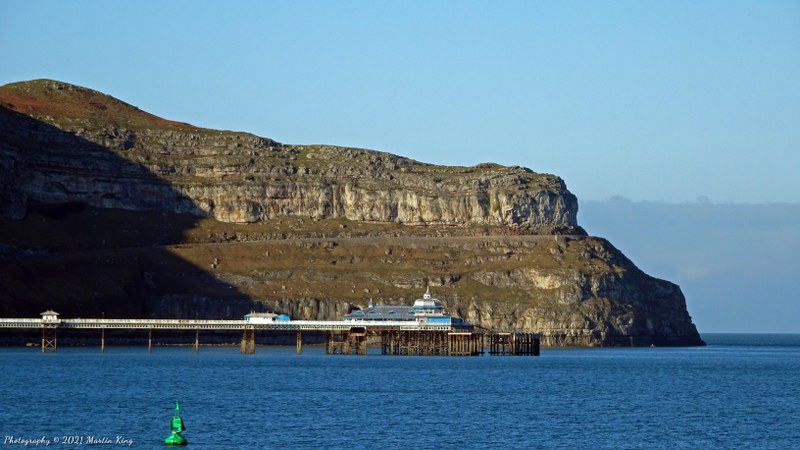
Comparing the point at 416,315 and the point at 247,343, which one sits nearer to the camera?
the point at 247,343

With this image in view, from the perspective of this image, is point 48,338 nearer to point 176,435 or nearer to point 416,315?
point 416,315

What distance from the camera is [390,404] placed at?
106 metres

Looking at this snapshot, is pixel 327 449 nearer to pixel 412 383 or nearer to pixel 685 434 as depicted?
pixel 685 434

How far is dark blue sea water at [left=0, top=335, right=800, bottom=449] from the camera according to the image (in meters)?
84.9

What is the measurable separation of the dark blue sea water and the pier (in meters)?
14.3

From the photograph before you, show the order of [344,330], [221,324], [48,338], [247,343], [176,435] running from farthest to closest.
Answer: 1. [48,338]
2. [247,343]
3. [344,330]
4. [221,324]
5. [176,435]

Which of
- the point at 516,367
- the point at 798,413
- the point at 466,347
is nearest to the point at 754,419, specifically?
the point at 798,413

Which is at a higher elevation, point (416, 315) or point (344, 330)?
point (416, 315)

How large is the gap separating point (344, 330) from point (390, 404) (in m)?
83.0

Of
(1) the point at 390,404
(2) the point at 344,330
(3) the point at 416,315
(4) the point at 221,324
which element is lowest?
(1) the point at 390,404

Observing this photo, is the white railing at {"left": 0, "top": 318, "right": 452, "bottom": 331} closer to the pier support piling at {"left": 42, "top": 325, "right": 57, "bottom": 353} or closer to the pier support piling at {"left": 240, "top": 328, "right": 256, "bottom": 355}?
the pier support piling at {"left": 240, "top": 328, "right": 256, "bottom": 355}

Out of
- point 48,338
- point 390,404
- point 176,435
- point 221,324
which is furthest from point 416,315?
point 176,435

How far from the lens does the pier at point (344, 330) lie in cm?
18075

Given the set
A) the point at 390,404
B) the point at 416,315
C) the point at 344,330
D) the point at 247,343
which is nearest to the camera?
the point at 390,404
